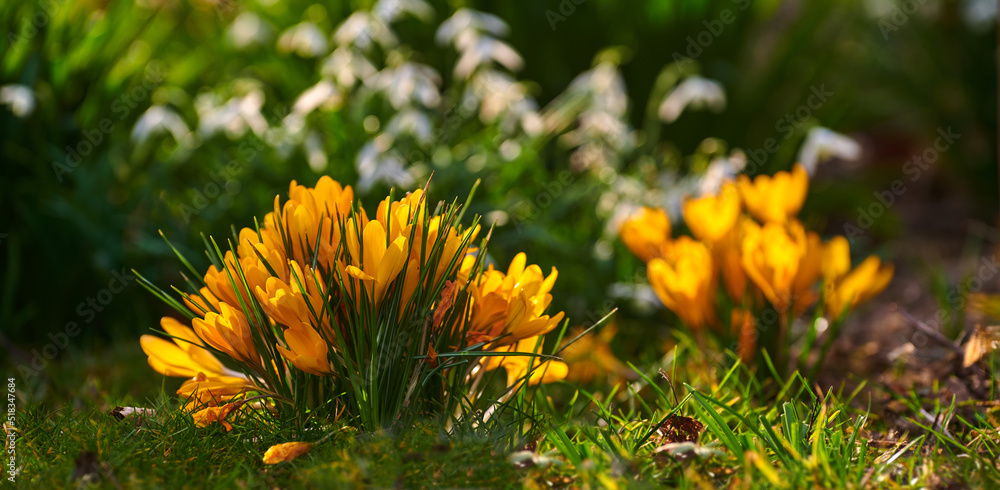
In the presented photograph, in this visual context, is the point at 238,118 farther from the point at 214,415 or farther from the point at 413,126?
the point at 214,415

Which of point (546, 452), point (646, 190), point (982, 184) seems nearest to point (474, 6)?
point (646, 190)

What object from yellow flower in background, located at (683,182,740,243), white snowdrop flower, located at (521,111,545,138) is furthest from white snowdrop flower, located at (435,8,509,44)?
yellow flower in background, located at (683,182,740,243)

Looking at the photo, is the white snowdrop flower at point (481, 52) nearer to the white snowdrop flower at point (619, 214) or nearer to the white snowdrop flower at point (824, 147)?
the white snowdrop flower at point (619, 214)

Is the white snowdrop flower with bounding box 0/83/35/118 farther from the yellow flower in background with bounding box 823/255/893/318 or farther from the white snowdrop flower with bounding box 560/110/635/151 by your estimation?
the yellow flower in background with bounding box 823/255/893/318

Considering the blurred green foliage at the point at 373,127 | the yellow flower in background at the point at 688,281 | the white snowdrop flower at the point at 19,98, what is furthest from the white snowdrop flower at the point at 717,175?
the white snowdrop flower at the point at 19,98

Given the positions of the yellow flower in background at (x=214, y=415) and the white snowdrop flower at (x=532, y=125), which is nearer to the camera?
the yellow flower in background at (x=214, y=415)

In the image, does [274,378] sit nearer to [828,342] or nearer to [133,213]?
[828,342]

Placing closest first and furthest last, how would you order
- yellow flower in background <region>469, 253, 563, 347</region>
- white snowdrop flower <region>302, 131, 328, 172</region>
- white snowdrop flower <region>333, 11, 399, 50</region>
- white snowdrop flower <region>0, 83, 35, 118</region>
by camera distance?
yellow flower in background <region>469, 253, 563, 347</region>, white snowdrop flower <region>0, 83, 35, 118</region>, white snowdrop flower <region>302, 131, 328, 172</region>, white snowdrop flower <region>333, 11, 399, 50</region>
